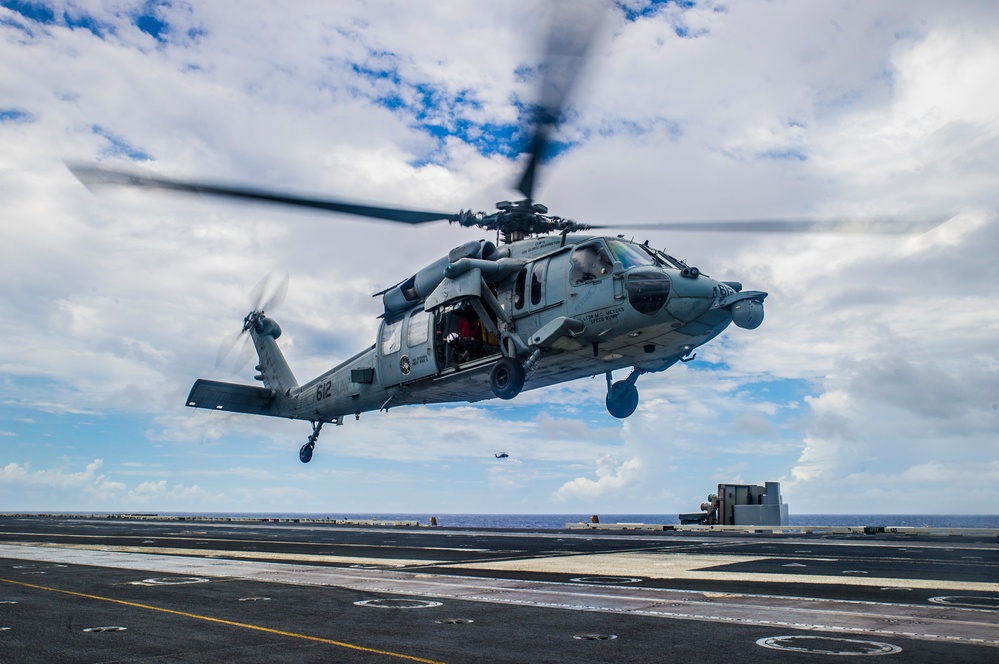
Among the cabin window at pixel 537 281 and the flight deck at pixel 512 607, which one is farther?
the cabin window at pixel 537 281

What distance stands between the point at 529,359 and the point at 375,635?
16.7 metres

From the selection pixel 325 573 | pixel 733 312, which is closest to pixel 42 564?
pixel 325 573

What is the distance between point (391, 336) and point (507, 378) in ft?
22.6

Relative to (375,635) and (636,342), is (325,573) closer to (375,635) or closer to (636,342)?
(375,635)

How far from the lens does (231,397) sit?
38.4 meters

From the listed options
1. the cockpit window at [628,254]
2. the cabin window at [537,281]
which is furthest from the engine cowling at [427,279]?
the cockpit window at [628,254]

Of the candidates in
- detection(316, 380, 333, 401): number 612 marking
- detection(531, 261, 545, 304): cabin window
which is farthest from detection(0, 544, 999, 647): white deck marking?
detection(316, 380, 333, 401): number 612 marking

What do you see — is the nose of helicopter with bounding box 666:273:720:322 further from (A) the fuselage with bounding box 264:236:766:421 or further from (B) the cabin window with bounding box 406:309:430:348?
(B) the cabin window with bounding box 406:309:430:348

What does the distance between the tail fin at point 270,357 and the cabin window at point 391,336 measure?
8.95m

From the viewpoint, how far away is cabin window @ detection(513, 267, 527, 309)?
2617cm

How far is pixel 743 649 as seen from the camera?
8.07 meters

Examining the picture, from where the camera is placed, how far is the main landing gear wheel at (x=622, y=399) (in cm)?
2761

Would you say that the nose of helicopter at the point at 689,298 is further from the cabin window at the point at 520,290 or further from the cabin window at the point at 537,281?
the cabin window at the point at 520,290

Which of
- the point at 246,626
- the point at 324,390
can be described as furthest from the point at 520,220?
the point at 246,626
